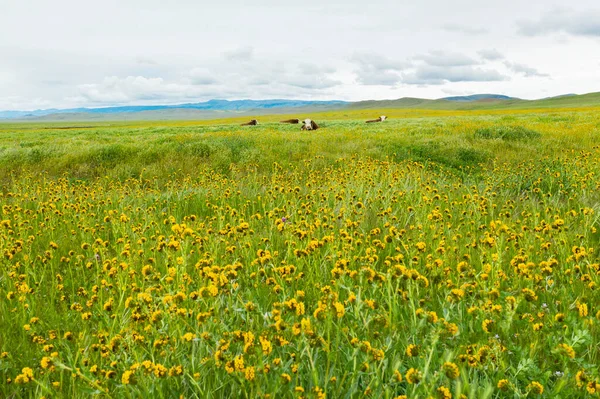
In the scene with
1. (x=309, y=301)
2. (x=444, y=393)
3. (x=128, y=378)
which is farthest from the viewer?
(x=309, y=301)

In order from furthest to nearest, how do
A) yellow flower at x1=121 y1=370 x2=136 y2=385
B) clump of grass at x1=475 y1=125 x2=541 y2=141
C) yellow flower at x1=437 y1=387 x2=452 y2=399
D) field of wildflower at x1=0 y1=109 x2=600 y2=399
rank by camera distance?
1. clump of grass at x1=475 y1=125 x2=541 y2=141
2. field of wildflower at x1=0 y1=109 x2=600 y2=399
3. yellow flower at x1=121 y1=370 x2=136 y2=385
4. yellow flower at x1=437 y1=387 x2=452 y2=399

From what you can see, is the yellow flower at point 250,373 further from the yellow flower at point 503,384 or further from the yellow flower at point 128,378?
the yellow flower at point 503,384

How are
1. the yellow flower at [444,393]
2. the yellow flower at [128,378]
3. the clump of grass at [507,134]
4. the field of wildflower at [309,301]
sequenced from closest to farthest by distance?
the yellow flower at [444,393] → the yellow flower at [128,378] → the field of wildflower at [309,301] → the clump of grass at [507,134]

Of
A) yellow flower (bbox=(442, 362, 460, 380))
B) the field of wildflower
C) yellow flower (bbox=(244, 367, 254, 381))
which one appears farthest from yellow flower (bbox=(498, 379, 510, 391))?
yellow flower (bbox=(244, 367, 254, 381))

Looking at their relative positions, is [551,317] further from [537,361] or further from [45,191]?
[45,191]

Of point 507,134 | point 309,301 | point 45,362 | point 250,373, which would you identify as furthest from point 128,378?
point 507,134

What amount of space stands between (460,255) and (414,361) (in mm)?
1874

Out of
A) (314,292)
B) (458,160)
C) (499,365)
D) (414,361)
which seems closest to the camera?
(499,365)

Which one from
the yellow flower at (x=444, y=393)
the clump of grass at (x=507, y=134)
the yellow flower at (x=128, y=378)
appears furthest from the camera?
the clump of grass at (x=507, y=134)

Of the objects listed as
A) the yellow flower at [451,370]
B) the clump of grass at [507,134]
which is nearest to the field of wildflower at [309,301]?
the yellow flower at [451,370]

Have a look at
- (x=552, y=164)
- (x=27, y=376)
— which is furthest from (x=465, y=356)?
(x=552, y=164)

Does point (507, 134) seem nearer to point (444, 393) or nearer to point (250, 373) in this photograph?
point (444, 393)

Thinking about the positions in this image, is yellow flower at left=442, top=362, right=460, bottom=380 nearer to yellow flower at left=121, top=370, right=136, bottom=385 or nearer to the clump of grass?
yellow flower at left=121, top=370, right=136, bottom=385

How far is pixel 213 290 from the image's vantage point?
209cm
